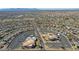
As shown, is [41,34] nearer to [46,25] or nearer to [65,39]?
[46,25]

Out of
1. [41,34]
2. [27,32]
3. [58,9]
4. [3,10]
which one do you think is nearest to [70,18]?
[58,9]

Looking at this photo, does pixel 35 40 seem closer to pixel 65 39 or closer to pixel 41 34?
pixel 41 34

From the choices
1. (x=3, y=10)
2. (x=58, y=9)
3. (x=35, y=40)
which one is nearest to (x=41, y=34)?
(x=35, y=40)

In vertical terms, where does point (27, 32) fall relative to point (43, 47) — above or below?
above

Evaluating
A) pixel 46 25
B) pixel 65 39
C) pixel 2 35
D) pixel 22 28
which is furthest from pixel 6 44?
pixel 65 39

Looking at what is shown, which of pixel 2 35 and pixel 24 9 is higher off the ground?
pixel 24 9
